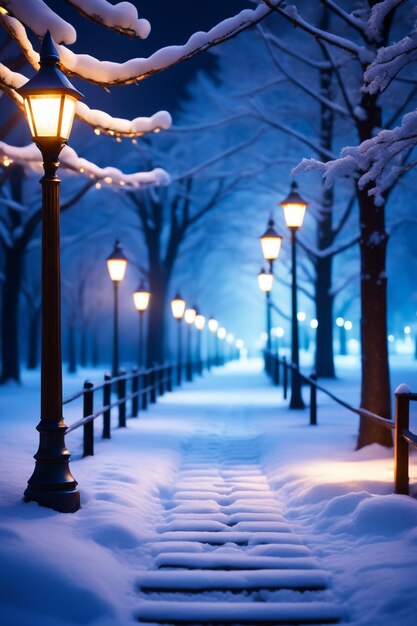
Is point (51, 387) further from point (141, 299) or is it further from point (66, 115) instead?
point (141, 299)

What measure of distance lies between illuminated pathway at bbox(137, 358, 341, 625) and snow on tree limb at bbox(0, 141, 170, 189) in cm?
596

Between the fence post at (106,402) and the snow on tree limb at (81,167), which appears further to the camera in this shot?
the snow on tree limb at (81,167)

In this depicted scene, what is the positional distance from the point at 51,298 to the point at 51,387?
0.78 metres

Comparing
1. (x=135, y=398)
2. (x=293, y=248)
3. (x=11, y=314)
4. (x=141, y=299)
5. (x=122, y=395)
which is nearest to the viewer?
(x=122, y=395)

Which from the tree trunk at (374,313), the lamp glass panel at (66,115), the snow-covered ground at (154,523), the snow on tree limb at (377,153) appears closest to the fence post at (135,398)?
the snow-covered ground at (154,523)

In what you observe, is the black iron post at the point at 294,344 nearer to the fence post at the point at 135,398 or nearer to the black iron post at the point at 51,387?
the fence post at the point at 135,398

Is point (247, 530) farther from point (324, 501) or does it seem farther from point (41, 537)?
point (41, 537)

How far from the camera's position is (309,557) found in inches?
227

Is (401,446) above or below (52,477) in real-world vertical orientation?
above

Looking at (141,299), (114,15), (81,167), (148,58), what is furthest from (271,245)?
(114,15)

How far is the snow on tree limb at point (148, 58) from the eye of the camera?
28.9ft

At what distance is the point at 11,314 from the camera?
85.0 feet

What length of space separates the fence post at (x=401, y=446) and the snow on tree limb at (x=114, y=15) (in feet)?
16.8

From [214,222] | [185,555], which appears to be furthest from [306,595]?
[214,222]
